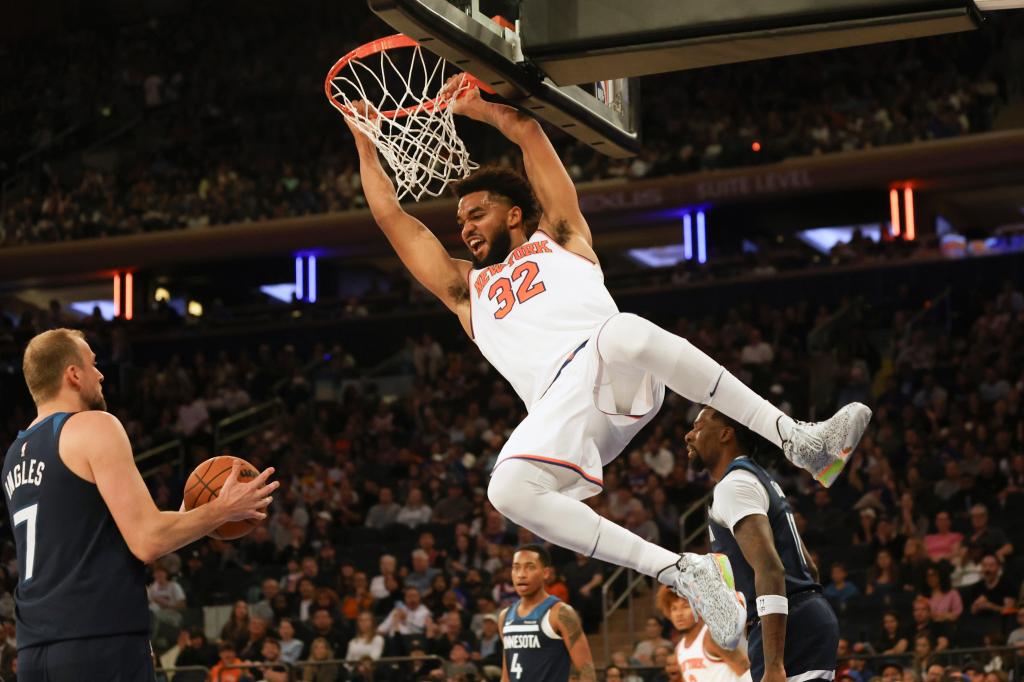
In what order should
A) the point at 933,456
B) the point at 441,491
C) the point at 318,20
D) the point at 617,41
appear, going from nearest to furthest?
the point at 617,41, the point at 933,456, the point at 441,491, the point at 318,20

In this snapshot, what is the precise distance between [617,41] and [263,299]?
2167 centimetres

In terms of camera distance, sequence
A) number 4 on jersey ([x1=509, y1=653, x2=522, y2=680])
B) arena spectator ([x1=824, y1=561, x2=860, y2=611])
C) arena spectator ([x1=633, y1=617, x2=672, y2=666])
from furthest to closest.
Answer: arena spectator ([x1=824, y1=561, x2=860, y2=611]) → arena spectator ([x1=633, y1=617, x2=672, y2=666]) → number 4 on jersey ([x1=509, y1=653, x2=522, y2=680])

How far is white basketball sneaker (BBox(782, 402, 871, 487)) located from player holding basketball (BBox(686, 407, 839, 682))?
0.49m

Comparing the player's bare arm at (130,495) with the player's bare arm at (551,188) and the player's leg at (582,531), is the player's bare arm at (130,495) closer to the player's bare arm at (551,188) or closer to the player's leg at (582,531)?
the player's leg at (582,531)

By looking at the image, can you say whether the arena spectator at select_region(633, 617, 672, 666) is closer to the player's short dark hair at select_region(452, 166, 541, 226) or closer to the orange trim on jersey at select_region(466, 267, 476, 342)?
the orange trim on jersey at select_region(466, 267, 476, 342)

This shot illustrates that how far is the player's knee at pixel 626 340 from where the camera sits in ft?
17.7

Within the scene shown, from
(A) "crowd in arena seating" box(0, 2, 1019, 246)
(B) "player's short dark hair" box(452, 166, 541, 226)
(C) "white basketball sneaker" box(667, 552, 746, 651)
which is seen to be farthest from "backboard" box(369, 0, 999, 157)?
(A) "crowd in arena seating" box(0, 2, 1019, 246)

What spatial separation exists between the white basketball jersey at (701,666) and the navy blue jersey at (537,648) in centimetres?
99

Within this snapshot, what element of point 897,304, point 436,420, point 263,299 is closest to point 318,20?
point 263,299

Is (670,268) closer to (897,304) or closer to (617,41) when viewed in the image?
(897,304)

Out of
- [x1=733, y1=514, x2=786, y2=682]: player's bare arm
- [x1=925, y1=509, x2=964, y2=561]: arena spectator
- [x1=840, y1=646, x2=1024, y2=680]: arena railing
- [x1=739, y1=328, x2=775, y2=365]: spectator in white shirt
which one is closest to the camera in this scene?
[x1=733, y1=514, x2=786, y2=682]: player's bare arm

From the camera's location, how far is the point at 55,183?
85.4 feet

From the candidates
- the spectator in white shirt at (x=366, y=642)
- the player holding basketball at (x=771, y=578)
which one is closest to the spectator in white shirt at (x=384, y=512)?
the spectator in white shirt at (x=366, y=642)

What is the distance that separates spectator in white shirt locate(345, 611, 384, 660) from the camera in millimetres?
13523
